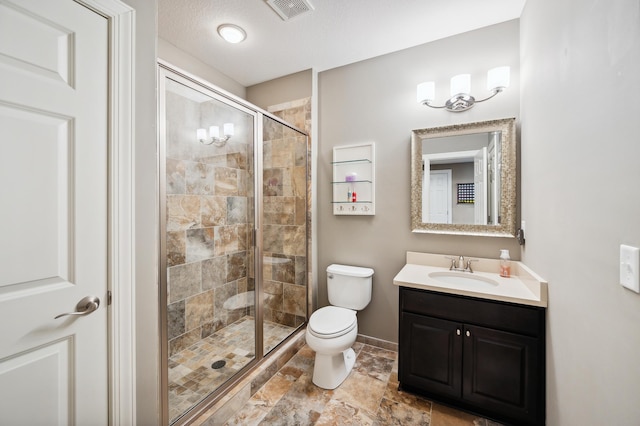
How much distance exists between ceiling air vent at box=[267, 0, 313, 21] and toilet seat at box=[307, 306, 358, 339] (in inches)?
85.2

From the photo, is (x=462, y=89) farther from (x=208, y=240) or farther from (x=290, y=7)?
(x=208, y=240)

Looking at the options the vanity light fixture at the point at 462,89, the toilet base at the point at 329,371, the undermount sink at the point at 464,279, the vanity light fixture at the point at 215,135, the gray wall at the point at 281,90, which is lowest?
the toilet base at the point at 329,371

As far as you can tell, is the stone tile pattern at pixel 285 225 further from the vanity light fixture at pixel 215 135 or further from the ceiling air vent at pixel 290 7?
the ceiling air vent at pixel 290 7

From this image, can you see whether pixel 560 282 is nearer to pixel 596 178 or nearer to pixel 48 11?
pixel 596 178

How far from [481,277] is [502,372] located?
58cm

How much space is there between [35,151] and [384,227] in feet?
6.91

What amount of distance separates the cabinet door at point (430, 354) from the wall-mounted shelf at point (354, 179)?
99 cm

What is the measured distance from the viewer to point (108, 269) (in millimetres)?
1031

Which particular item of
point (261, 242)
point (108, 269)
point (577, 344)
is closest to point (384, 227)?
point (261, 242)

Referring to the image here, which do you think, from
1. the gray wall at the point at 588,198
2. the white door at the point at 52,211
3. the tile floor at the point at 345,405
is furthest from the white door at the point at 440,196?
the white door at the point at 52,211

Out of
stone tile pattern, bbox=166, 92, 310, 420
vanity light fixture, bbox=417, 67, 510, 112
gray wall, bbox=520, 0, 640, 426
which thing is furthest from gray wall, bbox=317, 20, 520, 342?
gray wall, bbox=520, 0, 640, 426

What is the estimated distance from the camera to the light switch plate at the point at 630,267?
65 cm

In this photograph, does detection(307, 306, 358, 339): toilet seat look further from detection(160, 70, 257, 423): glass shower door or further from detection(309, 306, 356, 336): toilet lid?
detection(160, 70, 257, 423): glass shower door

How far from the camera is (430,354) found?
5.33 ft
